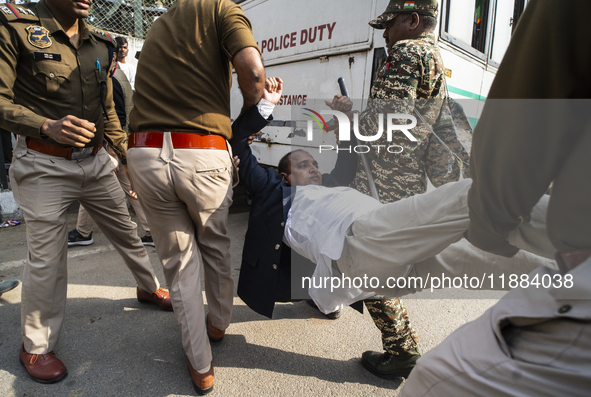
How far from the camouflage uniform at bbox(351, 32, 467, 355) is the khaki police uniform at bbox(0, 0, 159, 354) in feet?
5.13

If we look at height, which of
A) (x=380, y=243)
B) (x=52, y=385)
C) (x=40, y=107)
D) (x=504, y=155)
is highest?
(x=40, y=107)

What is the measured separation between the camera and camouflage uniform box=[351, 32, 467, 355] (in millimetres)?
1660

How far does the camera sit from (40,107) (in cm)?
170

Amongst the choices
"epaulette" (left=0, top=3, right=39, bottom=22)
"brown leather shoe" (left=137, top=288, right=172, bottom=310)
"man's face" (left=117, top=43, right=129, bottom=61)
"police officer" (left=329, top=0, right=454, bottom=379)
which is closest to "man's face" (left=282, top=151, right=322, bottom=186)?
"police officer" (left=329, top=0, right=454, bottom=379)

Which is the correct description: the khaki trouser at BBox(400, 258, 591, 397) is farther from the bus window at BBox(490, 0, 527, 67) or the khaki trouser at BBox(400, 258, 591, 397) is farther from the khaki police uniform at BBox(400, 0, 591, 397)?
the bus window at BBox(490, 0, 527, 67)

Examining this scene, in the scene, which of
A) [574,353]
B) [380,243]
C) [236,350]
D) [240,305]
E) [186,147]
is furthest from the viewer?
[240,305]

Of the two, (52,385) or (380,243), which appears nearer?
(380,243)

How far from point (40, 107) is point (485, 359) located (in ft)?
6.91

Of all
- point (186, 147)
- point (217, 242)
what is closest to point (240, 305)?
point (217, 242)

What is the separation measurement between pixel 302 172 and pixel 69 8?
5.05 ft

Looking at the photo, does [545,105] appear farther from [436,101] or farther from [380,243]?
[436,101]

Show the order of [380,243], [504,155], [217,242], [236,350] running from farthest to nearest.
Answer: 1. [236,350]
2. [217,242]
3. [380,243]
4. [504,155]

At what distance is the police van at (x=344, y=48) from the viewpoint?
9.30 ft

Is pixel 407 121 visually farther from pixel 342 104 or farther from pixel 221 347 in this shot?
pixel 221 347
